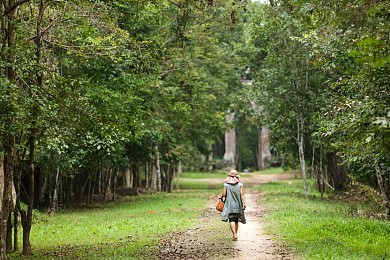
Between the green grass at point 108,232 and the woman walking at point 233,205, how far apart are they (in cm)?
202

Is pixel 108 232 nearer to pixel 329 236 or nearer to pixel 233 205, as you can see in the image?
pixel 233 205

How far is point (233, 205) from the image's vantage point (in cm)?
1361

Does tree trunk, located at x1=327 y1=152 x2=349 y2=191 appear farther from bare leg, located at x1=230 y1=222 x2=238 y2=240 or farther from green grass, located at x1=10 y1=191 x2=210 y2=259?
bare leg, located at x1=230 y1=222 x2=238 y2=240

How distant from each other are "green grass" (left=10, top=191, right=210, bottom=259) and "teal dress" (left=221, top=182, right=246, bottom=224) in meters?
2.01

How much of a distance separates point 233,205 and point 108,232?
482 cm

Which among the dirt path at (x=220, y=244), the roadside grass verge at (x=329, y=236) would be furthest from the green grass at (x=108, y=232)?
the roadside grass verge at (x=329, y=236)

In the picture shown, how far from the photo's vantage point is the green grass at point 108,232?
12.5 meters

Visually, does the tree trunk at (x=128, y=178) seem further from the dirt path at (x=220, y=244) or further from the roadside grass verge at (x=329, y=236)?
the dirt path at (x=220, y=244)

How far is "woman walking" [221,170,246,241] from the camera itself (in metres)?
13.6

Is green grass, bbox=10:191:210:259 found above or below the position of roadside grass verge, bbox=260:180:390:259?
below

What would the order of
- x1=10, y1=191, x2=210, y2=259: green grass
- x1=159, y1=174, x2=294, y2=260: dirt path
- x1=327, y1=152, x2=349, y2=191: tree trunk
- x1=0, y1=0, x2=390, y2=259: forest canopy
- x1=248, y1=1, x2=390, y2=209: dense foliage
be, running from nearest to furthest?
x1=248, y1=1, x2=390, y2=209: dense foliage → x1=0, y1=0, x2=390, y2=259: forest canopy → x1=159, y1=174, x2=294, y2=260: dirt path → x1=10, y1=191, x2=210, y2=259: green grass → x1=327, y1=152, x2=349, y2=191: tree trunk

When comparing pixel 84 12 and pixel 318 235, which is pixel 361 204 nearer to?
pixel 318 235

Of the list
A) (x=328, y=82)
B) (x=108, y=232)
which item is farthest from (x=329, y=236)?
(x=108, y=232)

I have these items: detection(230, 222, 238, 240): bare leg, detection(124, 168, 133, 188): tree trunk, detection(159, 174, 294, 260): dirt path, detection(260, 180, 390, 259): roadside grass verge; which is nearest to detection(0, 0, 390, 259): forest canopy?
detection(124, 168, 133, 188): tree trunk
